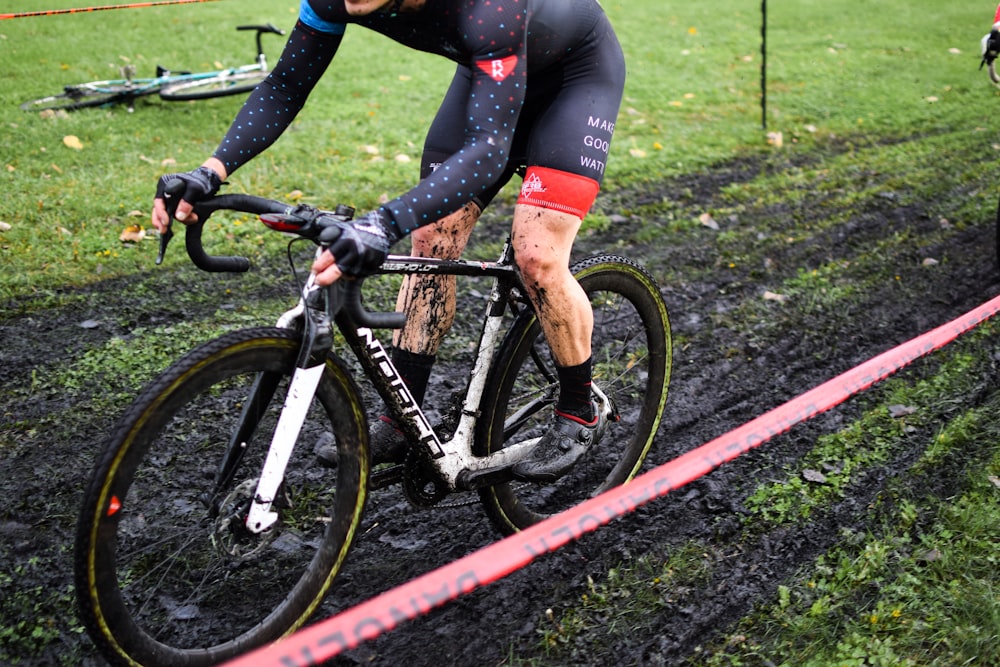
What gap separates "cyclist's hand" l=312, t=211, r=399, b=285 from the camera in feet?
6.82

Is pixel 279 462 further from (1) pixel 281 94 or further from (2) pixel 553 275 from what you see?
(1) pixel 281 94

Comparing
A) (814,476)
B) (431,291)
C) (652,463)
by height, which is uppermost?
(431,291)

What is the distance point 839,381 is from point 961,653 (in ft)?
3.42

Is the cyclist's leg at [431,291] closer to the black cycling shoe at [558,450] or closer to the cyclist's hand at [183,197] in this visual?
the black cycling shoe at [558,450]

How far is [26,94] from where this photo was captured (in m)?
8.11

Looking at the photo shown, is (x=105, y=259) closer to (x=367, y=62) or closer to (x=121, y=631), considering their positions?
(x=121, y=631)

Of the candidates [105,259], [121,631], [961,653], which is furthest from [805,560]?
[105,259]

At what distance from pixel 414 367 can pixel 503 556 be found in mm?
1085

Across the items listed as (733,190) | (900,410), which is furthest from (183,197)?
(733,190)

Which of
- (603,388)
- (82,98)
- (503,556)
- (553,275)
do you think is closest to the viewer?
(503,556)

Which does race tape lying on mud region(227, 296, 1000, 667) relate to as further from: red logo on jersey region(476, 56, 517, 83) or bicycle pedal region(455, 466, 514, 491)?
red logo on jersey region(476, 56, 517, 83)

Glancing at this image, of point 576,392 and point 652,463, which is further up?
point 576,392

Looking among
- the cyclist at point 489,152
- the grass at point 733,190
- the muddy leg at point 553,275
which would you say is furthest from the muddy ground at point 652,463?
the muddy leg at point 553,275

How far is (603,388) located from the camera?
13.1 ft
